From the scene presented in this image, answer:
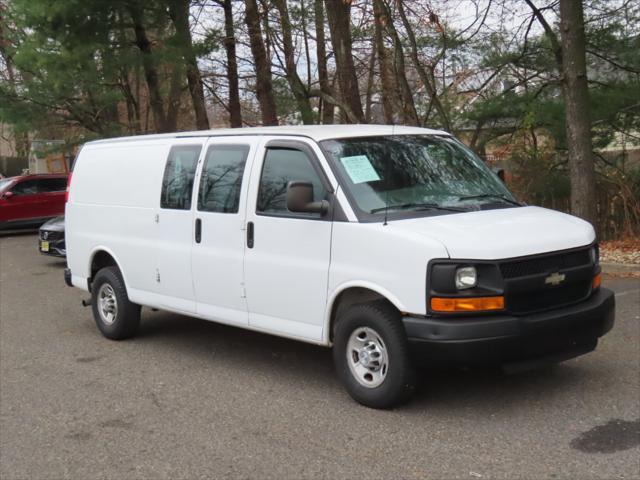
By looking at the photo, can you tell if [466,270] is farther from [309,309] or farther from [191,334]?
[191,334]

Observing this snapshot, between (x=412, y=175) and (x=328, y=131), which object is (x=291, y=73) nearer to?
(x=328, y=131)

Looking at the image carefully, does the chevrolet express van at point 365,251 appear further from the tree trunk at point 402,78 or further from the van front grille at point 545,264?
the tree trunk at point 402,78

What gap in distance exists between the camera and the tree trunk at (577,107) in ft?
34.3

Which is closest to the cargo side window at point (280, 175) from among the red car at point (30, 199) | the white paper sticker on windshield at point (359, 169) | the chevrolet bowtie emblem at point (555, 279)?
the white paper sticker on windshield at point (359, 169)

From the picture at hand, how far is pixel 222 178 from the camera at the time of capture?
6391 mm

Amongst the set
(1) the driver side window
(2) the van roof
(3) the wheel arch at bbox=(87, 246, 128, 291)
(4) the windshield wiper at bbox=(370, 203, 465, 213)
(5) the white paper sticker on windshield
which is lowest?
(1) the driver side window

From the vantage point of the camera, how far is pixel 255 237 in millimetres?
5965

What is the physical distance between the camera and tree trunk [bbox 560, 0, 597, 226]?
1045cm

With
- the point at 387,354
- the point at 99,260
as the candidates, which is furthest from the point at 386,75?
the point at 387,354

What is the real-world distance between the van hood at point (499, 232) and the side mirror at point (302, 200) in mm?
570

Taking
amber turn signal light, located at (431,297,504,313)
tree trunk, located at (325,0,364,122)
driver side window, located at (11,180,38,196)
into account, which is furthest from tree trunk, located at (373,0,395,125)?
amber turn signal light, located at (431,297,504,313)

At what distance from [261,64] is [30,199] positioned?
8.03m

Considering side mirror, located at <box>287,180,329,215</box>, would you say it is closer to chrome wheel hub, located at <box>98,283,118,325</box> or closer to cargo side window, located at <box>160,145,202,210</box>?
cargo side window, located at <box>160,145,202,210</box>

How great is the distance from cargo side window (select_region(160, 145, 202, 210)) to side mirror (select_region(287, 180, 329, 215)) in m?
1.55
